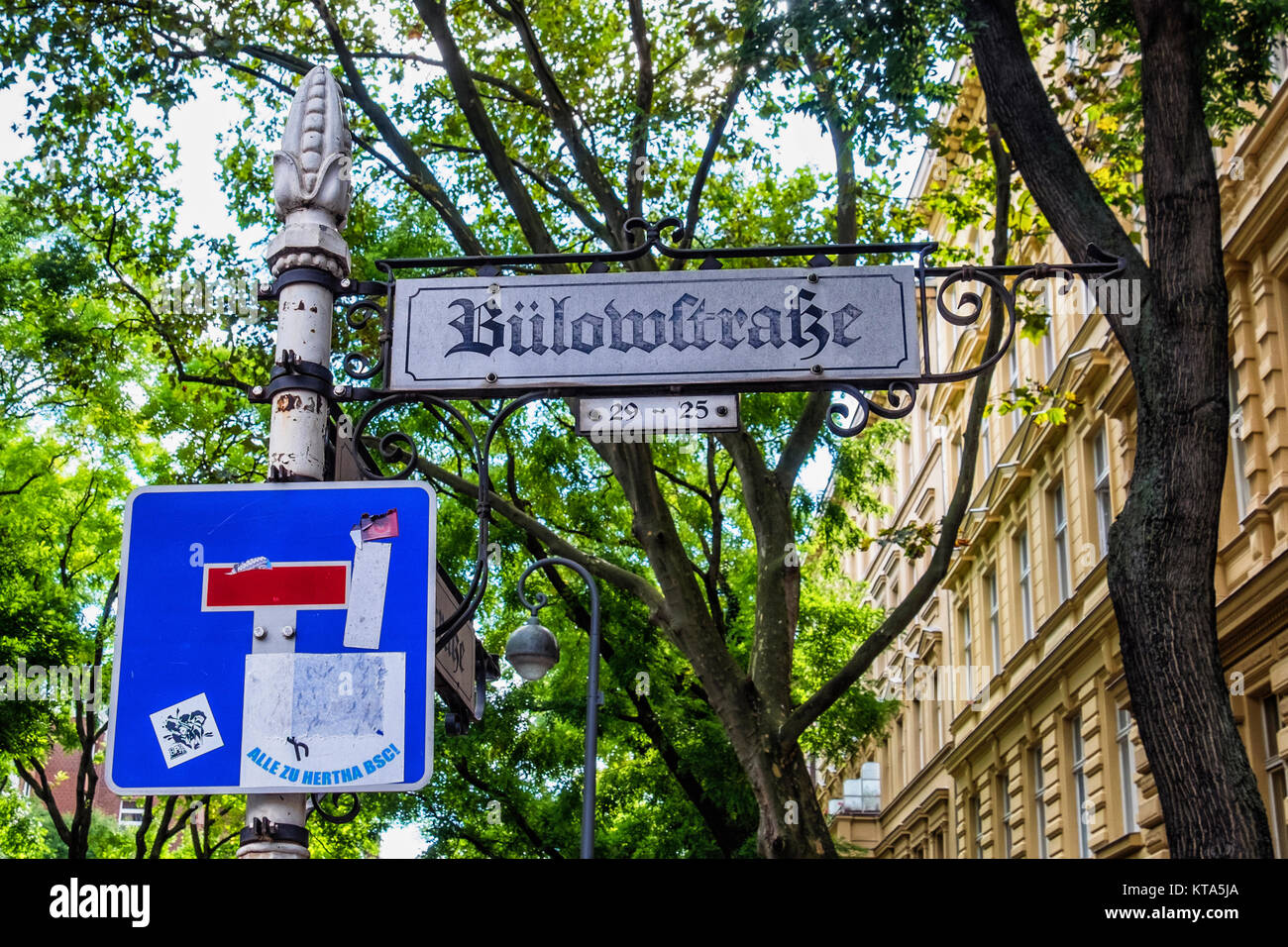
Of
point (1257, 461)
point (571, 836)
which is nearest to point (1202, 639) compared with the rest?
point (1257, 461)

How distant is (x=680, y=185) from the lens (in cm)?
1706

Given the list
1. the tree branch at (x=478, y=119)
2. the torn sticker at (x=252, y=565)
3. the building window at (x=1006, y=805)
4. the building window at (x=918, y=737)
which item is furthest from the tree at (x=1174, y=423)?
the building window at (x=918, y=737)

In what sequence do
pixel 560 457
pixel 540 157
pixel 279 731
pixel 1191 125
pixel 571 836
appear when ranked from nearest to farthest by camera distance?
pixel 279 731, pixel 1191 125, pixel 540 157, pixel 560 457, pixel 571 836

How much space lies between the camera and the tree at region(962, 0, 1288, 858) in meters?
5.94

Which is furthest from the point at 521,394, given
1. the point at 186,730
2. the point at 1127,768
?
the point at 1127,768

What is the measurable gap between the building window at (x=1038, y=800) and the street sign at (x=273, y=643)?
2368 cm

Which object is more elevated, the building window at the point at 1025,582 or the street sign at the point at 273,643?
the building window at the point at 1025,582

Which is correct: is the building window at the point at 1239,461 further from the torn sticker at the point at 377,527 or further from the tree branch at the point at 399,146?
the torn sticker at the point at 377,527

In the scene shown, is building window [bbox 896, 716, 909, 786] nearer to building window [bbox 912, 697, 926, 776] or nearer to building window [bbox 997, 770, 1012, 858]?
building window [bbox 912, 697, 926, 776]

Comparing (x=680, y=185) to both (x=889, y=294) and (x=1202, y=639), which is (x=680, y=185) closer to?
(x=1202, y=639)

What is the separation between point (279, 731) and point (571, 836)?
19.5 meters

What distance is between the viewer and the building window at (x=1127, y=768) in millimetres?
20984

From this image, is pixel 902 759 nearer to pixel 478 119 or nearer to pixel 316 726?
pixel 478 119

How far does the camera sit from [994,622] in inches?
1202
